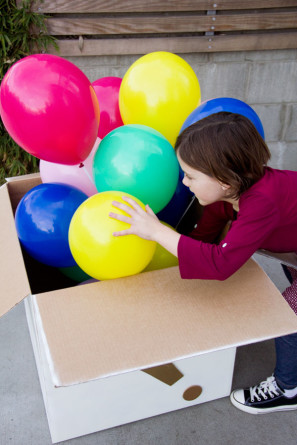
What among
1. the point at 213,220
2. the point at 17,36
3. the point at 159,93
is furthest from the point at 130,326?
the point at 17,36

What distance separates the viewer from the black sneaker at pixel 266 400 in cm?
137

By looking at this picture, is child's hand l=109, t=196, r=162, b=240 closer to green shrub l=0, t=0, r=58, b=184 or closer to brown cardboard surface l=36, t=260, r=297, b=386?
brown cardboard surface l=36, t=260, r=297, b=386

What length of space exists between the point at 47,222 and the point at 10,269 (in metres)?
0.26

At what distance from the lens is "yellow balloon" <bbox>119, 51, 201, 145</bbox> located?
4.48ft

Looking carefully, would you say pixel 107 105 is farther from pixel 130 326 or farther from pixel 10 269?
pixel 130 326

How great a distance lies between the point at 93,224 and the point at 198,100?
0.75 m

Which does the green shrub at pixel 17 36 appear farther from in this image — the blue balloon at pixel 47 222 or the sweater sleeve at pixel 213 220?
the sweater sleeve at pixel 213 220

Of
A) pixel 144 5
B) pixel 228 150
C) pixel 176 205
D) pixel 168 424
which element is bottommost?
pixel 168 424

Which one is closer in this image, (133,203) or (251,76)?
(133,203)

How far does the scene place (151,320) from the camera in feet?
3.01

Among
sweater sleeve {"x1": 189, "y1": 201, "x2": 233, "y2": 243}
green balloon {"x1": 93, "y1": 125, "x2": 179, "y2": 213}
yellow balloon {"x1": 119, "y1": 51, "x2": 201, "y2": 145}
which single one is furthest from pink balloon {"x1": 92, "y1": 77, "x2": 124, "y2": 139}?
sweater sleeve {"x1": 189, "y1": 201, "x2": 233, "y2": 243}

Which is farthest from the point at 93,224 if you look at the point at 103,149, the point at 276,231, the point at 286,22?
the point at 286,22

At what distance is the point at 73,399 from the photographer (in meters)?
1.18

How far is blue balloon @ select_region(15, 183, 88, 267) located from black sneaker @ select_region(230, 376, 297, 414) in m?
0.79
